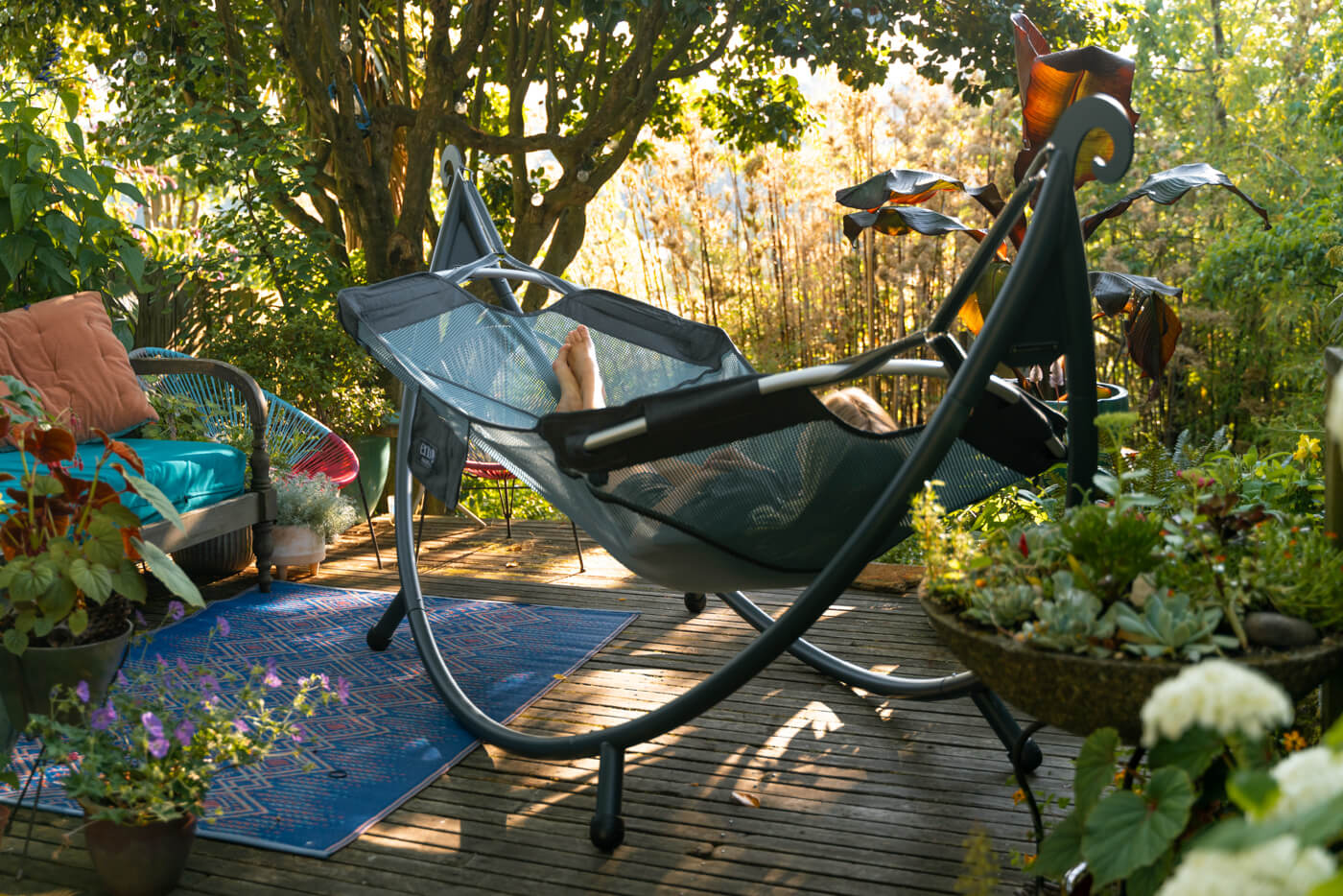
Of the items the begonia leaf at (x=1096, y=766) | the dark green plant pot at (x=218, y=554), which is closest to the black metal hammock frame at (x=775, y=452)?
the begonia leaf at (x=1096, y=766)

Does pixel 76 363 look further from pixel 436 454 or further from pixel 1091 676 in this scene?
pixel 1091 676

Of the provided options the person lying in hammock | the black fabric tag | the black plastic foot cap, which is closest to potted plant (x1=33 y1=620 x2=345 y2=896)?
the black plastic foot cap

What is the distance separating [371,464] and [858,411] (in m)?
2.54

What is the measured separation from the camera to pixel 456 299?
8.67 feet

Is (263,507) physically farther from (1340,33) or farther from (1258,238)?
(1340,33)

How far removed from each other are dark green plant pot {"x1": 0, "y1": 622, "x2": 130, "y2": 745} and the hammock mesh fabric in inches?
30.5

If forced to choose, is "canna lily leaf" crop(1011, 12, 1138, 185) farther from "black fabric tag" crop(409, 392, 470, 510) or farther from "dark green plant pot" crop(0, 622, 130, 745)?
"dark green plant pot" crop(0, 622, 130, 745)

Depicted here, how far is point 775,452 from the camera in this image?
5.67ft

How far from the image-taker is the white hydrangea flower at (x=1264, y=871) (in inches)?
19.9

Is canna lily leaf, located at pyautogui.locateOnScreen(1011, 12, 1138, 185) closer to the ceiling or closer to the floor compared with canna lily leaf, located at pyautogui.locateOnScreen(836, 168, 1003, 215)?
closer to the ceiling

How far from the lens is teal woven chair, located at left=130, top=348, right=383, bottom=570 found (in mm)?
3691

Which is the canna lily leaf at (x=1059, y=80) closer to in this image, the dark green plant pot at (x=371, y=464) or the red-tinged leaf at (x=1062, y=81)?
the red-tinged leaf at (x=1062, y=81)

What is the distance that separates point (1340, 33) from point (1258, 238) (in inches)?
63.4

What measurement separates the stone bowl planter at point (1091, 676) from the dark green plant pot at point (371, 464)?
3.49 metres
